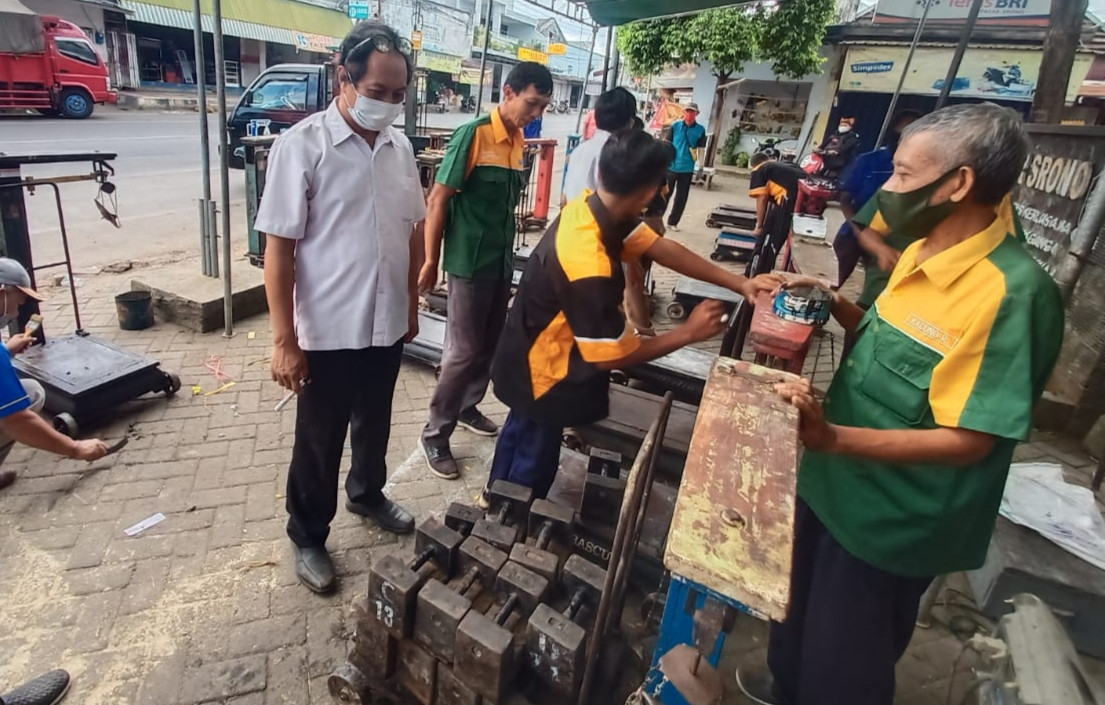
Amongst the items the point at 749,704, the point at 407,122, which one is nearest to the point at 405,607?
the point at 749,704

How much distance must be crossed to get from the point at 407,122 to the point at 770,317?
20.2 ft

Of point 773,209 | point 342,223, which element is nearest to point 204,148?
point 342,223

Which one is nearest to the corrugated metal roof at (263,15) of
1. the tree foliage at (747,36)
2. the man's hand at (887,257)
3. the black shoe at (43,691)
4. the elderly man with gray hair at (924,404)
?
the tree foliage at (747,36)

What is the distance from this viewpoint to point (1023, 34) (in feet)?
43.4

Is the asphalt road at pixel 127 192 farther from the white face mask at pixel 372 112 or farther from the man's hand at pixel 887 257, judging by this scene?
the man's hand at pixel 887 257

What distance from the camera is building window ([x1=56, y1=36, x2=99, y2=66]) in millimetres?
15234

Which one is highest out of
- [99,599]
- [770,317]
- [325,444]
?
[770,317]

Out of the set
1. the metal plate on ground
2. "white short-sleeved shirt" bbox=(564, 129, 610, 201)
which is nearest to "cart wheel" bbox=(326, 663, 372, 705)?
the metal plate on ground

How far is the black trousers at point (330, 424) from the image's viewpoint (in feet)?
7.63

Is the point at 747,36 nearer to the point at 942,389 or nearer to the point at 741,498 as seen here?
the point at 942,389

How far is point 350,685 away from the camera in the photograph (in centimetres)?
196

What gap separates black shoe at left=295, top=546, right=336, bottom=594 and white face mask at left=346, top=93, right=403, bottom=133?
67.7 inches

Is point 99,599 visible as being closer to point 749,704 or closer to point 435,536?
point 435,536

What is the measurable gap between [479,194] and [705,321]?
5.49ft
